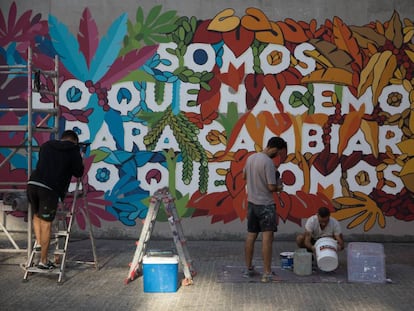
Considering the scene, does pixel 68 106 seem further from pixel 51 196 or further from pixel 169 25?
pixel 51 196

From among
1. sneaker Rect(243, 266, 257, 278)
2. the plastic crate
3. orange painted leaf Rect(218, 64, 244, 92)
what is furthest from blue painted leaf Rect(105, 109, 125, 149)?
the plastic crate

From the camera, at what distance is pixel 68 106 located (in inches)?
409

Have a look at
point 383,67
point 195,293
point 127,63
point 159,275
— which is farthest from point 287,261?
point 127,63

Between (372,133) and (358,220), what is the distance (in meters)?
1.50

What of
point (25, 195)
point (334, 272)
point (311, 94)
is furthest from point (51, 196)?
point (311, 94)

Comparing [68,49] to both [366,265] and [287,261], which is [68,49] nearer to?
[287,261]

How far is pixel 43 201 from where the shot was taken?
294 inches

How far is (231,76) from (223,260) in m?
3.27

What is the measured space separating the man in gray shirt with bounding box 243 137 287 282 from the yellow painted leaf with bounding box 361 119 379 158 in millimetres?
3035

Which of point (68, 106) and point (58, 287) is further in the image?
point (68, 106)

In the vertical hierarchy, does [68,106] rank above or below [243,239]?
above

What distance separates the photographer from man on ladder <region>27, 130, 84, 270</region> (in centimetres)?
747

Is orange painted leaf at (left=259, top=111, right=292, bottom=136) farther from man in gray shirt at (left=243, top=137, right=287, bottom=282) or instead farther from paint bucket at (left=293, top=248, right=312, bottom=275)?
paint bucket at (left=293, top=248, right=312, bottom=275)

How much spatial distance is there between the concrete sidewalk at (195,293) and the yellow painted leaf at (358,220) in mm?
1584
